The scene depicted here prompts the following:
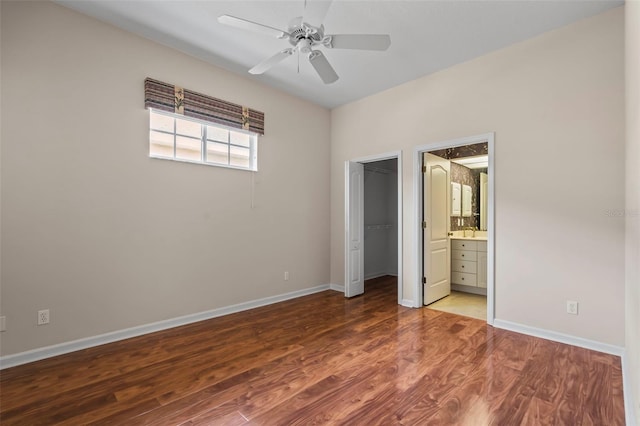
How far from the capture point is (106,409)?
1.96m

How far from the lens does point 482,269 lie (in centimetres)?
470

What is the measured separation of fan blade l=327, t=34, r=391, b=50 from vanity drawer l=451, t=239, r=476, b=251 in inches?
143

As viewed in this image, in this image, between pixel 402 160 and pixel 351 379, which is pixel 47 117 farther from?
pixel 402 160

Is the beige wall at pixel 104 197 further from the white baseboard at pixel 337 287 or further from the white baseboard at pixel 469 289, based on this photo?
the white baseboard at pixel 469 289

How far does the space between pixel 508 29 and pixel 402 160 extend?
1794 mm

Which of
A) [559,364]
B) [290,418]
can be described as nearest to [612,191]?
[559,364]

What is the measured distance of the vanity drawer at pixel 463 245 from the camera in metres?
4.81

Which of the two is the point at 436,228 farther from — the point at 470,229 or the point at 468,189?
the point at 468,189

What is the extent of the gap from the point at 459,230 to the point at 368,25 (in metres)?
3.85

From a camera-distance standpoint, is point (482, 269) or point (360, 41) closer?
point (360, 41)

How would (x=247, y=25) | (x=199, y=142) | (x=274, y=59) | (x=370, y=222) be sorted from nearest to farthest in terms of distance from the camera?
(x=247, y=25) → (x=274, y=59) → (x=199, y=142) → (x=370, y=222)

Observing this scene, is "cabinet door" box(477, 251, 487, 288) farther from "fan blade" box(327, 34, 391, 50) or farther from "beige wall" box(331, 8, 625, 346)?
"fan blade" box(327, 34, 391, 50)

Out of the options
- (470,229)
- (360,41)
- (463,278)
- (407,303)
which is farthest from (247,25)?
(470,229)

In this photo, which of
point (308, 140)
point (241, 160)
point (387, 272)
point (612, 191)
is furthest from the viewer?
point (387, 272)
